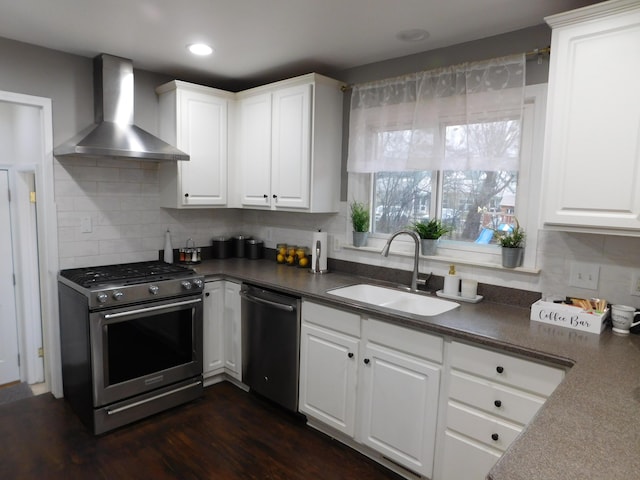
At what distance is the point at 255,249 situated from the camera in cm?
373

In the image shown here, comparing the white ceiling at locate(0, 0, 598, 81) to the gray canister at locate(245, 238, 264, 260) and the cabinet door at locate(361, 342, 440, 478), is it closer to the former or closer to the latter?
the gray canister at locate(245, 238, 264, 260)

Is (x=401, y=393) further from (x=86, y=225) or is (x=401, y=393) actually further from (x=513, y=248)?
(x=86, y=225)

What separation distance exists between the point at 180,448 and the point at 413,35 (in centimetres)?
275

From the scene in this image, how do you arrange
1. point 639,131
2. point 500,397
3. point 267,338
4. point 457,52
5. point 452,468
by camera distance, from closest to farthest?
point 639,131 < point 500,397 < point 452,468 < point 457,52 < point 267,338

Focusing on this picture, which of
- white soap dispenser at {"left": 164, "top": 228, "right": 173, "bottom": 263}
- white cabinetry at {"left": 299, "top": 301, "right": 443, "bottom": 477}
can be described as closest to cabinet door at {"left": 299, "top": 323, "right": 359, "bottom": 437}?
white cabinetry at {"left": 299, "top": 301, "right": 443, "bottom": 477}

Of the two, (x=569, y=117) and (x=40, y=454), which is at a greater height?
(x=569, y=117)

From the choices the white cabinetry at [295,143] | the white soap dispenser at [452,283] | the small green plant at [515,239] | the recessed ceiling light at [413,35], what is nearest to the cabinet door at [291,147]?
the white cabinetry at [295,143]

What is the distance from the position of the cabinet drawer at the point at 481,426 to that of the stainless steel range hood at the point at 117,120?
7.61ft

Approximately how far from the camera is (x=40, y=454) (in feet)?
7.72

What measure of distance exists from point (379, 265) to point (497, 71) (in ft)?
4.61

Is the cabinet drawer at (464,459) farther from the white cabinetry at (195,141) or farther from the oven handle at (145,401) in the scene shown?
the white cabinetry at (195,141)

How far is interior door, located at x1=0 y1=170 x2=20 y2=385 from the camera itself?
313cm

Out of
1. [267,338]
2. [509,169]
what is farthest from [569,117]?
[267,338]

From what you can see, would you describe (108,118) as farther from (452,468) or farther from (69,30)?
(452,468)
